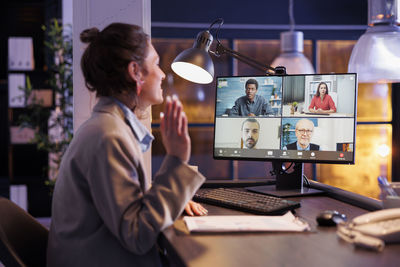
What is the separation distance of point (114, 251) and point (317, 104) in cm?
103

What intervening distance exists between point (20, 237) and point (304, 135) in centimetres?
114

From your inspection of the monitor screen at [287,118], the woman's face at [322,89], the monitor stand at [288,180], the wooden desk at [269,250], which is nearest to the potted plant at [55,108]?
the monitor screen at [287,118]

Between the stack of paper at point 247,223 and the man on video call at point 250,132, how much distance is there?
540mm

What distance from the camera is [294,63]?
3.52 metres

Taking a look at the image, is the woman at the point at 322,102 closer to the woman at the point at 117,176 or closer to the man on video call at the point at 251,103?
the man on video call at the point at 251,103

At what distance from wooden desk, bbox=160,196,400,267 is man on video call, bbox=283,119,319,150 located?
0.56m

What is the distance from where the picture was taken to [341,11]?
15.1 feet

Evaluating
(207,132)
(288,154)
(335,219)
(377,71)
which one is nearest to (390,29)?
(377,71)

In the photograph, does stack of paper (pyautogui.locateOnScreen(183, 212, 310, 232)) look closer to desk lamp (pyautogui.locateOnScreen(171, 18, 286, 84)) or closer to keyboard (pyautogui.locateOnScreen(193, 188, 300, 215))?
keyboard (pyautogui.locateOnScreen(193, 188, 300, 215))

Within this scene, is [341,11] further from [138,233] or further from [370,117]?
[138,233]

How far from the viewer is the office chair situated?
1206 millimetres

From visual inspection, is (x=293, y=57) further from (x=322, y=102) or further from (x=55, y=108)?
(x=55, y=108)

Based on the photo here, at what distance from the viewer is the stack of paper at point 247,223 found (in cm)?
128

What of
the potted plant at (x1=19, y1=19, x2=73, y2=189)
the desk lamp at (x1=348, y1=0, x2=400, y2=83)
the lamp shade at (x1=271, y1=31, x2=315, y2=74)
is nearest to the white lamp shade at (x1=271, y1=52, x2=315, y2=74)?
the lamp shade at (x1=271, y1=31, x2=315, y2=74)
